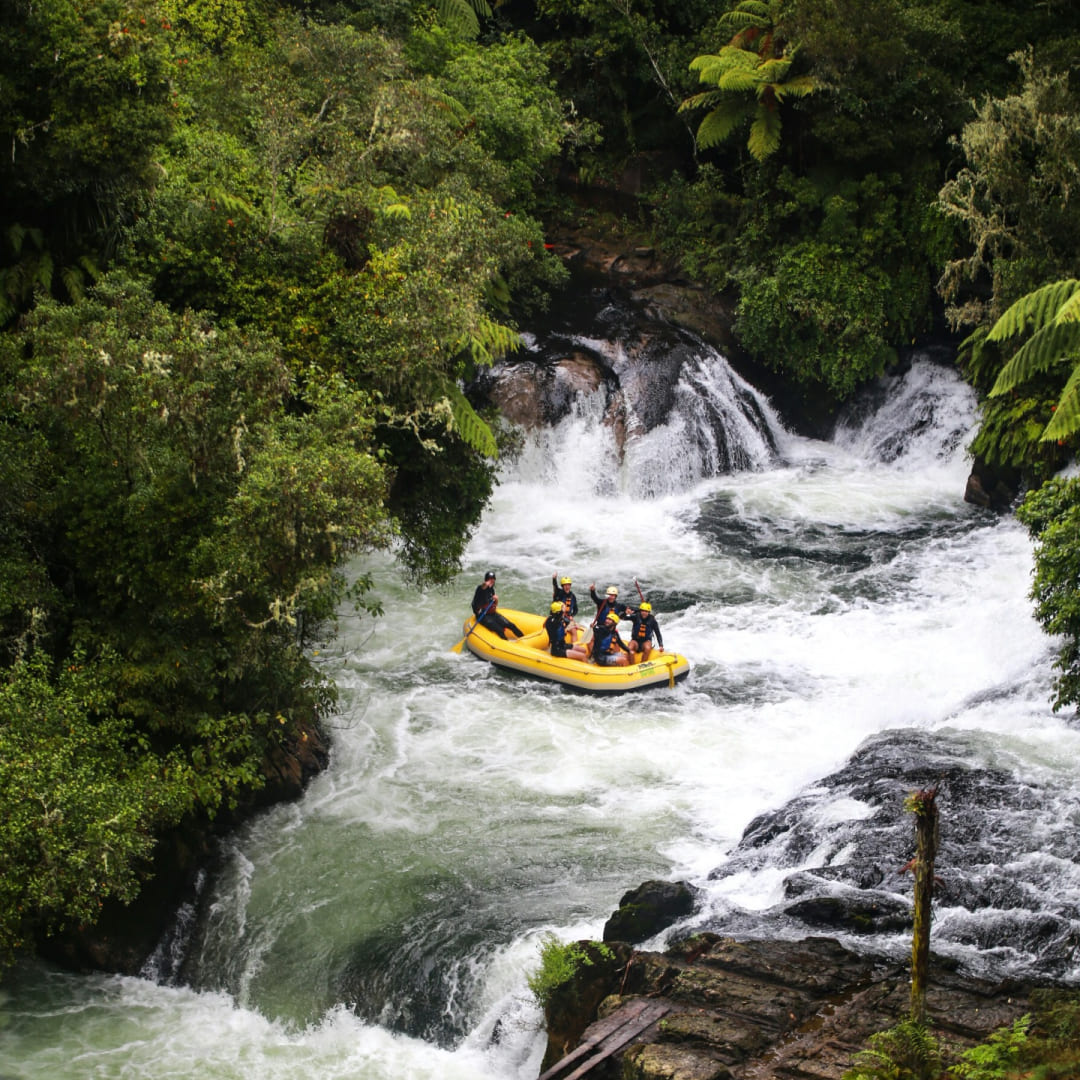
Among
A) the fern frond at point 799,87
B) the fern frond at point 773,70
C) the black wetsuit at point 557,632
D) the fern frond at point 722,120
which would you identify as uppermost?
the fern frond at point 773,70

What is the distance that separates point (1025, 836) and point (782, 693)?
164 inches

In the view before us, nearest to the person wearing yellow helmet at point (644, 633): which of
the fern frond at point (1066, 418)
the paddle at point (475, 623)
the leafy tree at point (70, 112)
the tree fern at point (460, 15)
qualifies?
the paddle at point (475, 623)

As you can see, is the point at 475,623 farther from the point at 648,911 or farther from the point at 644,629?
the point at 648,911

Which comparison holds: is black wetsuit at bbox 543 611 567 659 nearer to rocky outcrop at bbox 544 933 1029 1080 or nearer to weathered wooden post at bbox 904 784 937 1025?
rocky outcrop at bbox 544 933 1029 1080

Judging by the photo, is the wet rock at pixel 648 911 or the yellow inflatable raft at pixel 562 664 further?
the yellow inflatable raft at pixel 562 664

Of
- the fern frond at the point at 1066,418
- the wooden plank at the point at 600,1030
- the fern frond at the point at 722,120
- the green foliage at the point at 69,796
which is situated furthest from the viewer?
the fern frond at the point at 722,120

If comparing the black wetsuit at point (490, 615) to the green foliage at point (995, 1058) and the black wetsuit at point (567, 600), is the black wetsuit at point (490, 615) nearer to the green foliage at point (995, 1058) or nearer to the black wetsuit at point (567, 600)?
the black wetsuit at point (567, 600)

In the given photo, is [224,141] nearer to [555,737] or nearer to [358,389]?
[358,389]

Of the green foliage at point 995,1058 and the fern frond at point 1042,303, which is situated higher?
the fern frond at point 1042,303

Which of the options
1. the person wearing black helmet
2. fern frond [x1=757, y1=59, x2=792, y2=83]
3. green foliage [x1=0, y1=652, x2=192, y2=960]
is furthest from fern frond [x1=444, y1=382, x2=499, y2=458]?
fern frond [x1=757, y1=59, x2=792, y2=83]

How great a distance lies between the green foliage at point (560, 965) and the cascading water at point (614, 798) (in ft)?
1.20

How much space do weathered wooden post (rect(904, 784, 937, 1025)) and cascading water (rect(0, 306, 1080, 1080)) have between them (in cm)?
224

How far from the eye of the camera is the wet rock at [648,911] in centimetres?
991

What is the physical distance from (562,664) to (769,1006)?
6752 mm
